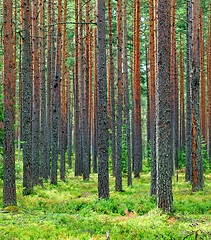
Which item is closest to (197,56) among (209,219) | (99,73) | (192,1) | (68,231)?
(192,1)

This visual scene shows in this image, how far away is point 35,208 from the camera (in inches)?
360

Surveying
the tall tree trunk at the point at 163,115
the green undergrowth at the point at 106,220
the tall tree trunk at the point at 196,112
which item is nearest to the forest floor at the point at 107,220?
the green undergrowth at the point at 106,220

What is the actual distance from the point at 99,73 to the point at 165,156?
389cm

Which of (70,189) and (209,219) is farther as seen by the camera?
(70,189)

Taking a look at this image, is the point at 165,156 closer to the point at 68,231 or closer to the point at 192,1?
the point at 68,231

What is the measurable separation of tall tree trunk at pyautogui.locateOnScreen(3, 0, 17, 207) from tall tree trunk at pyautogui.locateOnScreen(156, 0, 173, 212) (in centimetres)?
469

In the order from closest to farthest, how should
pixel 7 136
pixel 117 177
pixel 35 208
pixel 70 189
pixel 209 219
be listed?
pixel 209 219, pixel 7 136, pixel 35 208, pixel 117 177, pixel 70 189

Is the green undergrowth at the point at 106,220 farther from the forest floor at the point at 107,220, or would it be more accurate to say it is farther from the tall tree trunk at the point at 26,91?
the tall tree trunk at the point at 26,91

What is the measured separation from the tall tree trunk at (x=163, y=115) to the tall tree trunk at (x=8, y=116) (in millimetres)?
4694

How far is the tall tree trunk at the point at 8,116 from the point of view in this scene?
8.19 meters

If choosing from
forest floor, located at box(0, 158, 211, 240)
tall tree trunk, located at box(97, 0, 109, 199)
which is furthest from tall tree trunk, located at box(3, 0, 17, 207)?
tall tree trunk, located at box(97, 0, 109, 199)

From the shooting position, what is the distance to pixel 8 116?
8195 mm

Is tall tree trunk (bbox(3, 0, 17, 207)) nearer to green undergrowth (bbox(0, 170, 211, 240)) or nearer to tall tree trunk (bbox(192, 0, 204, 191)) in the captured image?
green undergrowth (bbox(0, 170, 211, 240))

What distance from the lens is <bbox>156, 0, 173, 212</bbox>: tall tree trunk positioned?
734 cm
